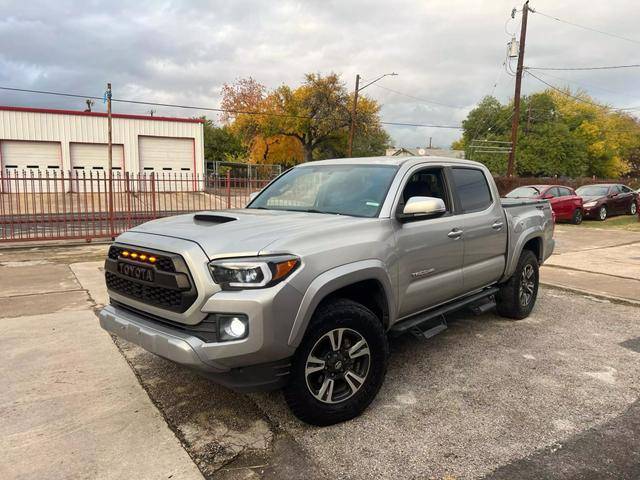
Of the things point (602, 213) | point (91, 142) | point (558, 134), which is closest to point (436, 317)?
point (602, 213)

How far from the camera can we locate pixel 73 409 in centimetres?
337

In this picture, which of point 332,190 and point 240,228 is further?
point 332,190

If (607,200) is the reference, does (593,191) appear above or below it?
above

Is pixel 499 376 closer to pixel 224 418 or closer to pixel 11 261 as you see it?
pixel 224 418

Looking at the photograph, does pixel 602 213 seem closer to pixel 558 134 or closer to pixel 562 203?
pixel 562 203

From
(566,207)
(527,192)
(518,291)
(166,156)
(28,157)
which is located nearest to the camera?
(518,291)

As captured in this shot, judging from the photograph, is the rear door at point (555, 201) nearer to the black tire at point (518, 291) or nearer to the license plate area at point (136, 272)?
the black tire at point (518, 291)

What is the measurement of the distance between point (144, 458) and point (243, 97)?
169 feet

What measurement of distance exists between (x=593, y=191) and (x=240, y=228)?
67.3 feet

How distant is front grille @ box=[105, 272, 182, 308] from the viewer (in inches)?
113

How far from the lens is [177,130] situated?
29797 millimetres

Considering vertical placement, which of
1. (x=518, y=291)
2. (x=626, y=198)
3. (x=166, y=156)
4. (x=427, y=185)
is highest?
(x=166, y=156)

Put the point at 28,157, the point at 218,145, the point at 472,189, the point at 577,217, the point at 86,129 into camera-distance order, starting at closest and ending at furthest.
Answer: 1. the point at 472,189
2. the point at 577,217
3. the point at 28,157
4. the point at 86,129
5. the point at 218,145

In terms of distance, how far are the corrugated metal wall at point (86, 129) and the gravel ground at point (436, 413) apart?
26.8m
